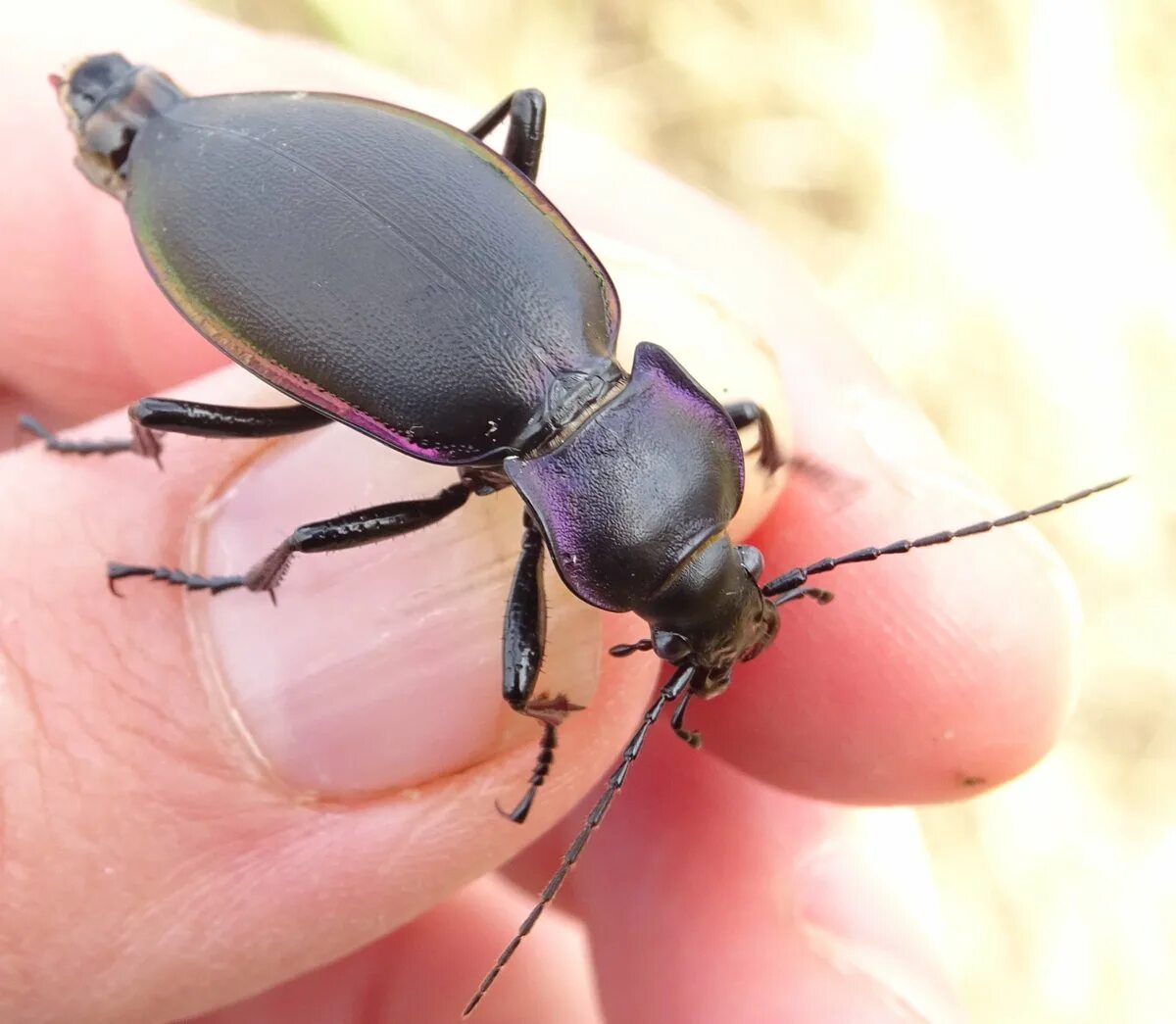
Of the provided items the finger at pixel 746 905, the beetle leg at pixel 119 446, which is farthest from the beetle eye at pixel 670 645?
the finger at pixel 746 905

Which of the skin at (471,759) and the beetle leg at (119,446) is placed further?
the beetle leg at (119,446)

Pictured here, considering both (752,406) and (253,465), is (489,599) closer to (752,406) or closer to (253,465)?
(253,465)

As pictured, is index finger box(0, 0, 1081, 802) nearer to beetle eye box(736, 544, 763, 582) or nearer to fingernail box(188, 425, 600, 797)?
beetle eye box(736, 544, 763, 582)

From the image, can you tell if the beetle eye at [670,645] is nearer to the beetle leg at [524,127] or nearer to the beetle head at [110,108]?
the beetle leg at [524,127]

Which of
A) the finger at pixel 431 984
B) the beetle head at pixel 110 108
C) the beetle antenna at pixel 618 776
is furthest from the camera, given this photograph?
the finger at pixel 431 984

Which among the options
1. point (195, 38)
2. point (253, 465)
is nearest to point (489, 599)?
point (253, 465)

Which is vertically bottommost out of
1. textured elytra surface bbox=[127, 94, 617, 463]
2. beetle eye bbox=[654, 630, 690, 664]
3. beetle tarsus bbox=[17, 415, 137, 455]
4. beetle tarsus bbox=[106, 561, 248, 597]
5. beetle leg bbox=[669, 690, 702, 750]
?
beetle leg bbox=[669, 690, 702, 750]

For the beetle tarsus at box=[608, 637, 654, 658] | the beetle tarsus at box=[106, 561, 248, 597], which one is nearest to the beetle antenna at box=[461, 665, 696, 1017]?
the beetle tarsus at box=[608, 637, 654, 658]
